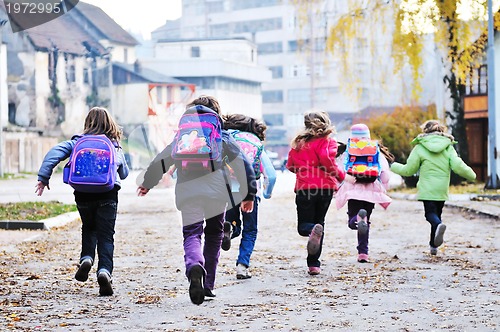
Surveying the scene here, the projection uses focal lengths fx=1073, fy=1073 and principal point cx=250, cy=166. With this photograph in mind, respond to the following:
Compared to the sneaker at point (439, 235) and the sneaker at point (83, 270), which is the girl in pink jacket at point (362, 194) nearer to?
the sneaker at point (439, 235)

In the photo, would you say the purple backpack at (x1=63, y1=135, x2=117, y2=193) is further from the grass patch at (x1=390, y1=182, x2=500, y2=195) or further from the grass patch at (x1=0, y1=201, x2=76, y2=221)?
the grass patch at (x1=390, y1=182, x2=500, y2=195)

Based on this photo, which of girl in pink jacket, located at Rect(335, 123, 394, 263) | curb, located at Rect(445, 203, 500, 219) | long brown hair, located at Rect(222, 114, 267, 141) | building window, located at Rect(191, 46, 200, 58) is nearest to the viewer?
long brown hair, located at Rect(222, 114, 267, 141)

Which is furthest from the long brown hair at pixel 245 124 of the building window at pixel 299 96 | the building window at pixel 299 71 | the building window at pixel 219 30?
the building window at pixel 219 30

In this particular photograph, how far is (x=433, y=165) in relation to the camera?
1251 centimetres

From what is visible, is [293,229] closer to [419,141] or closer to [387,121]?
[419,141]

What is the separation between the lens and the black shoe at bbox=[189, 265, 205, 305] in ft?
24.9

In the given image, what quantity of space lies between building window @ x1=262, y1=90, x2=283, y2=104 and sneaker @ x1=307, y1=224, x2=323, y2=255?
108m

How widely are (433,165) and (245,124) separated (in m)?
3.10

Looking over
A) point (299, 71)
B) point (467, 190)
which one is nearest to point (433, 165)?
point (467, 190)

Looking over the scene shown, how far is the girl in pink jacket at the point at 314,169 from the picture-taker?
10445mm

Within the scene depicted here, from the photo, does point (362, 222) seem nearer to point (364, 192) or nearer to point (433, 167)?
point (364, 192)

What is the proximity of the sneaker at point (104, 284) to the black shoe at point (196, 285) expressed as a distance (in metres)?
1.10

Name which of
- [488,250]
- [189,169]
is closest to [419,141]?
[488,250]

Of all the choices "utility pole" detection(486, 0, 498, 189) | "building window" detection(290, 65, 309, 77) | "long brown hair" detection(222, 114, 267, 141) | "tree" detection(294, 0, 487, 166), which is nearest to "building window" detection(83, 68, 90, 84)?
"building window" detection(290, 65, 309, 77)
